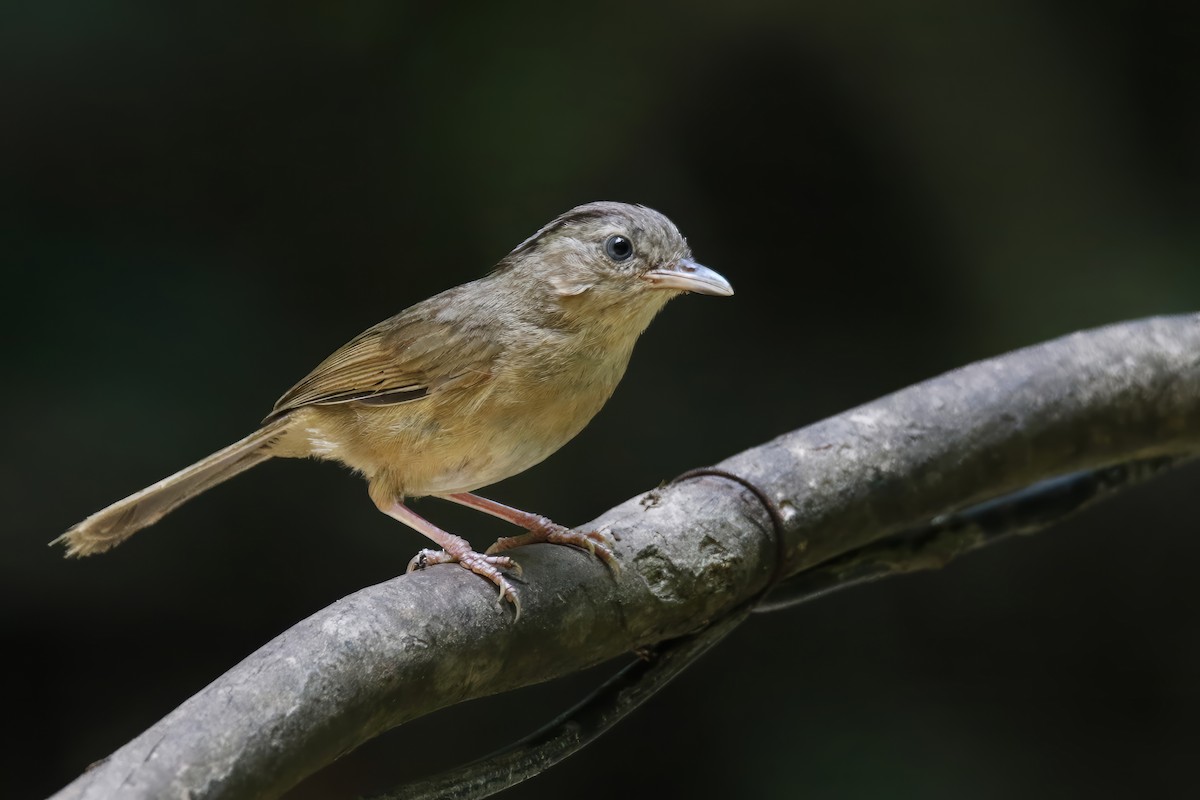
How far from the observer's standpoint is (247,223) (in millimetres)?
4992

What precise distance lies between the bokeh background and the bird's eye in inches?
86.3

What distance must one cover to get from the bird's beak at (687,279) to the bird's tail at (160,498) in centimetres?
114

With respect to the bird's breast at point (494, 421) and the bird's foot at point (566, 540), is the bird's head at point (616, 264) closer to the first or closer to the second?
the bird's breast at point (494, 421)

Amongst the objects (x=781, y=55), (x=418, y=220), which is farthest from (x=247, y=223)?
(x=781, y=55)

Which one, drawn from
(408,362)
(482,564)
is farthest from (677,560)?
(408,362)

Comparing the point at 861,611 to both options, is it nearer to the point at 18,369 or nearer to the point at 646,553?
→ the point at 646,553

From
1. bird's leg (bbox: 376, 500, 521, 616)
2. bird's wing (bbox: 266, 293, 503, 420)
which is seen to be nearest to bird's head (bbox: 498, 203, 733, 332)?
bird's wing (bbox: 266, 293, 503, 420)

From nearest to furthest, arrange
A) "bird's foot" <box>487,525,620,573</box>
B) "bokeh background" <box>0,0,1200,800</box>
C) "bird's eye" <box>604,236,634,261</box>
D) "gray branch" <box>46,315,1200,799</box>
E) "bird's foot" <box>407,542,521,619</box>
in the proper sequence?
→ "gray branch" <box>46,315,1200,799</box>, "bird's foot" <box>407,542,521,619</box>, "bird's foot" <box>487,525,620,573</box>, "bird's eye" <box>604,236,634,261</box>, "bokeh background" <box>0,0,1200,800</box>

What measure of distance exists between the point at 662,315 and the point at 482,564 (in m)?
3.07

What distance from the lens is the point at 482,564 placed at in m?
2.66

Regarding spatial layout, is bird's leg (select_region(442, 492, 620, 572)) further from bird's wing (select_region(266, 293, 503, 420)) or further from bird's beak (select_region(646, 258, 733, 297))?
bird's beak (select_region(646, 258, 733, 297))

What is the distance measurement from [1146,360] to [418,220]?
2980mm

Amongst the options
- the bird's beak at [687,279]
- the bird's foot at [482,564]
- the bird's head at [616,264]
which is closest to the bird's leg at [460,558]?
the bird's foot at [482,564]

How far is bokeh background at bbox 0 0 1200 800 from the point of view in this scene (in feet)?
15.3
